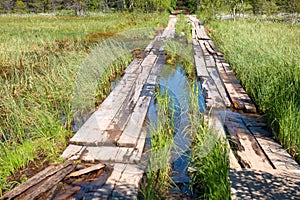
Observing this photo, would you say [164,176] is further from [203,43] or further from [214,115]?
[203,43]

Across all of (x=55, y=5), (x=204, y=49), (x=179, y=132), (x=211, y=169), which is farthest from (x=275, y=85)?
(x=55, y=5)

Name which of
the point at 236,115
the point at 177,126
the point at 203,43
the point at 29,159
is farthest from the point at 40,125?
the point at 203,43

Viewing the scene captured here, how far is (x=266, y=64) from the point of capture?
5148 millimetres

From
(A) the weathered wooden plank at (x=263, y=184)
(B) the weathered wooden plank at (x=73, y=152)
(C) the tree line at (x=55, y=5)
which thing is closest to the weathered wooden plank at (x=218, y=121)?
(A) the weathered wooden plank at (x=263, y=184)

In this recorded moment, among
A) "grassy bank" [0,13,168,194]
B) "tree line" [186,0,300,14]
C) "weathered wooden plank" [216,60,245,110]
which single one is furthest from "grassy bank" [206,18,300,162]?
"tree line" [186,0,300,14]

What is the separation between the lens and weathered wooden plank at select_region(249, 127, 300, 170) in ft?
9.31

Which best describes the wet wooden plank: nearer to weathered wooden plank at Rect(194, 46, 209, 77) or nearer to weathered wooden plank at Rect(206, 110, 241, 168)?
weathered wooden plank at Rect(206, 110, 241, 168)

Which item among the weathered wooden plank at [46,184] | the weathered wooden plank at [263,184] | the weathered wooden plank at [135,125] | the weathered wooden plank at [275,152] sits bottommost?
the weathered wooden plank at [46,184]

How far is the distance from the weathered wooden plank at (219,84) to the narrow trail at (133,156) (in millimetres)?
18

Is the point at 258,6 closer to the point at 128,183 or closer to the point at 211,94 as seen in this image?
the point at 211,94

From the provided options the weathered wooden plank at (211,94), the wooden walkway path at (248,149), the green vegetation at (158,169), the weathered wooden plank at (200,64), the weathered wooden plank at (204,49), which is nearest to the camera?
the wooden walkway path at (248,149)

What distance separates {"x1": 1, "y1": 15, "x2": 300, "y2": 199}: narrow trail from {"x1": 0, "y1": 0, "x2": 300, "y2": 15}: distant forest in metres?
12.4

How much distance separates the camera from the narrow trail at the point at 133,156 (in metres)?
2.55

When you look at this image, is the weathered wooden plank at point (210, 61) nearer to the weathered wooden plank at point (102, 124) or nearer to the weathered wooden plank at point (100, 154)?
the weathered wooden plank at point (102, 124)
